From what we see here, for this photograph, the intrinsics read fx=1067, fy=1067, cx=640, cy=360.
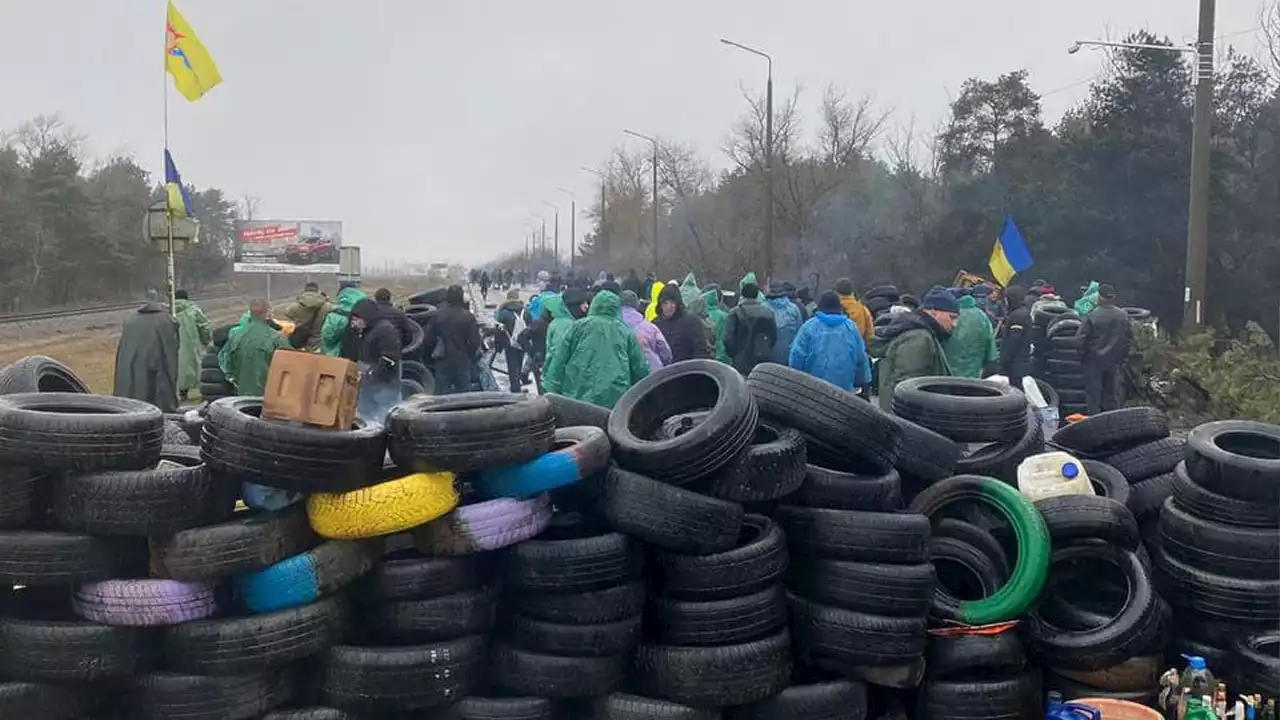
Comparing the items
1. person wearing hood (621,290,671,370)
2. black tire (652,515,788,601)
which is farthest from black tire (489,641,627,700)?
person wearing hood (621,290,671,370)

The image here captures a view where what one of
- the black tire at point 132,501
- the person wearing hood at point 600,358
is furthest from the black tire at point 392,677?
the person wearing hood at point 600,358

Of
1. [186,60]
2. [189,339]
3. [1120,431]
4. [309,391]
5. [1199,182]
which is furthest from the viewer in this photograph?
[186,60]

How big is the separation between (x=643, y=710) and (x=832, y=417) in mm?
1778

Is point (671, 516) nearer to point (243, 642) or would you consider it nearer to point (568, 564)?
point (568, 564)

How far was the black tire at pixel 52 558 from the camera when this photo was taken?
180 inches

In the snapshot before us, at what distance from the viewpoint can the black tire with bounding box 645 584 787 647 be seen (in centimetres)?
496

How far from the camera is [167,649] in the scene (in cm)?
467

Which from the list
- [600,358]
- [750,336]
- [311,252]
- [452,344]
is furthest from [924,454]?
[311,252]

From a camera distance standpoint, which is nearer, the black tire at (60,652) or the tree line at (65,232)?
the black tire at (60,652)

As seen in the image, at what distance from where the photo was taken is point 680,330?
11922 millimetres

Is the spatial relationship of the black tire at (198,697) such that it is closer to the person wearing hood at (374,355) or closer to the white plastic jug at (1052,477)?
the white plastic jug at (1052,477)

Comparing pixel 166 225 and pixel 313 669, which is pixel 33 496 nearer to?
pixel 313 669

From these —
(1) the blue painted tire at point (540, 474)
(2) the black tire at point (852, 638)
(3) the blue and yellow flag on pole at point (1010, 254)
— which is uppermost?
(3) the blue and yellow flag on pole at point (1010, 254)

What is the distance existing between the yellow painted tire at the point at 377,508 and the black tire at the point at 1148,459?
168 inches
